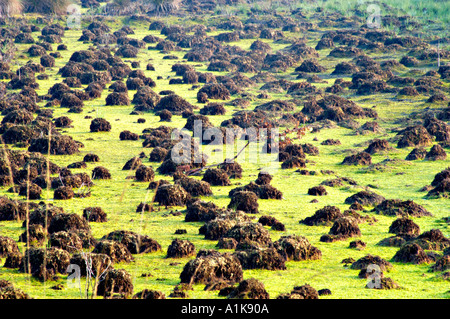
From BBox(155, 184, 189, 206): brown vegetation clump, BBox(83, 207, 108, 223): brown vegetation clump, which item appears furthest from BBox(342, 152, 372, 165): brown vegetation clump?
BBox(83, 207, 108, 223): brown vegetation clump

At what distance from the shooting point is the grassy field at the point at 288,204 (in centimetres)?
1390

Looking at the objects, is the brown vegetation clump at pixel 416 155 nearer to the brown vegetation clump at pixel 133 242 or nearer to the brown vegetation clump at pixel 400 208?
the brown vegetation clump at pixel 400 208

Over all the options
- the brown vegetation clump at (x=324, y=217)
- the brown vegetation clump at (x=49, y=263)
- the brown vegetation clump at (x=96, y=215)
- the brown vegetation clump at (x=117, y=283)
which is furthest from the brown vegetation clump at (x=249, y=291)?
the brown vegetation clump at (x=96, y=215)

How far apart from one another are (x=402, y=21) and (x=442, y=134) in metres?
42.0

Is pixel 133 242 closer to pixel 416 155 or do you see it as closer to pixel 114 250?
pixel 114 250

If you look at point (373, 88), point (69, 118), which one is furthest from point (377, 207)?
point (373, 88)

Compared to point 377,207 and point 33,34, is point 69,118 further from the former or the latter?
point 33,34

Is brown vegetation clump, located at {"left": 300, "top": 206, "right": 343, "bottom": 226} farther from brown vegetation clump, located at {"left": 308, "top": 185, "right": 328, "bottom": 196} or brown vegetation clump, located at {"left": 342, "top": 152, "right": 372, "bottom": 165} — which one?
brown vegetation clump, located at {"left": 342, "top": 152, "right": 372, "bottom": 165}

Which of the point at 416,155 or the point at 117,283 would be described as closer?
the point at 117,283

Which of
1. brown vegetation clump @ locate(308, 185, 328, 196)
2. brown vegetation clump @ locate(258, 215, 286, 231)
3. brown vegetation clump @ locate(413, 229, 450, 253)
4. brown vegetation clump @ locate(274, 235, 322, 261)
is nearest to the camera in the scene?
brown vegetation clump @ locate(274, 235, 322, 261)

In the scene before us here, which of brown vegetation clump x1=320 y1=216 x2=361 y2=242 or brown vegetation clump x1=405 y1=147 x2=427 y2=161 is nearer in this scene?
brown vegetation clump x1=320 y1=216 x2=361 y2=242

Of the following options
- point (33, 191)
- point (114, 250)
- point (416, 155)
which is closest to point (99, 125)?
point (33, 191)

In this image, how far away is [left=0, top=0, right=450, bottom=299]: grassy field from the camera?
1390 centimetres

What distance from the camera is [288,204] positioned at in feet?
72.5
